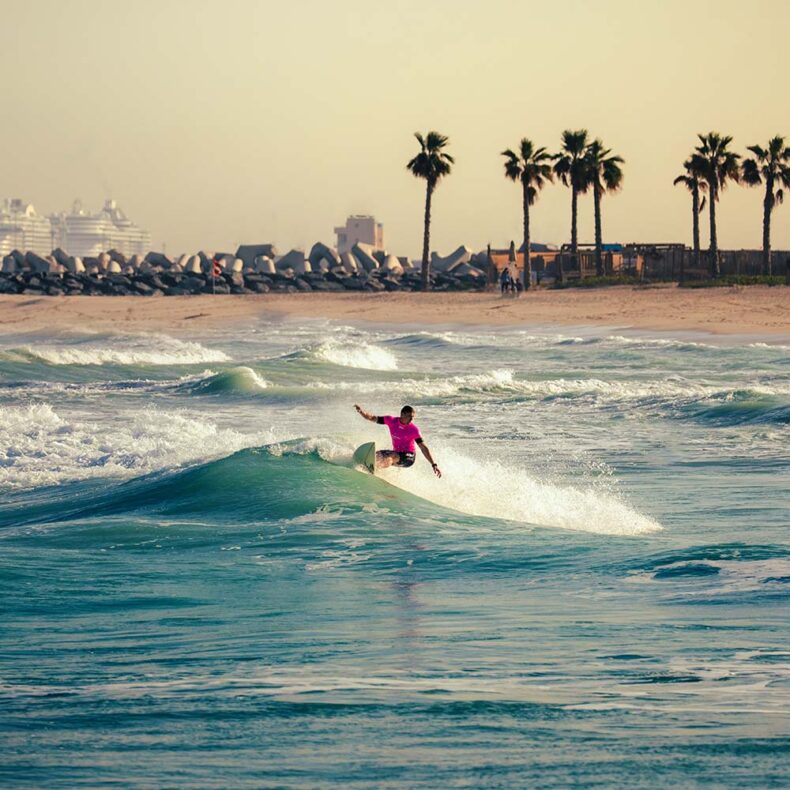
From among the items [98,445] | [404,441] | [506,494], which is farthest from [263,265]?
[404,441]

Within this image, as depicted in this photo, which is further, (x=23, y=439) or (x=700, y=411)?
(x=700, y=411)

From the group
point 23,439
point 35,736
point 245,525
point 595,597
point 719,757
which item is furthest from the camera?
point 23,439

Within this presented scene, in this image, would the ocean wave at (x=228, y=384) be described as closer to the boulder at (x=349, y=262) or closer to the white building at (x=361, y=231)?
the boulder at (x=349, y=262)

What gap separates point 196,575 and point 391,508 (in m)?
4.16

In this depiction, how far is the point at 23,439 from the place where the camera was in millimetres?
23328

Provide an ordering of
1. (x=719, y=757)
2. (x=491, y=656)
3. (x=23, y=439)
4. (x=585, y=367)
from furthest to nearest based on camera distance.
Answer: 1. (x=585, y=367)
2. (x=23, y=439)
3. (x=491, y=656)
4. (x=719, y=757)

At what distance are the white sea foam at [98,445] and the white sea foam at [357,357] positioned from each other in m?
15.0

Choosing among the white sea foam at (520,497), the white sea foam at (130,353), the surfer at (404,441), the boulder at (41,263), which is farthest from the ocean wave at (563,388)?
the boulder at (41,263)

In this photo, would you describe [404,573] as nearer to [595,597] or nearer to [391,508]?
[595,597]

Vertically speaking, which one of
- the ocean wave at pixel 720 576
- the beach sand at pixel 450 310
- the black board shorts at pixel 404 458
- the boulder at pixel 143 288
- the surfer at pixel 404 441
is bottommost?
the ocean wave at pixel 720 576

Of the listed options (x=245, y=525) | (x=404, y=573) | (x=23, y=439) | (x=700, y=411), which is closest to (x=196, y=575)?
(x=404, y=573)

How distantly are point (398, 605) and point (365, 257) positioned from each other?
104 meters

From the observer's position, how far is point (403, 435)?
53.9ft

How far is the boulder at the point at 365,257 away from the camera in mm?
112000
